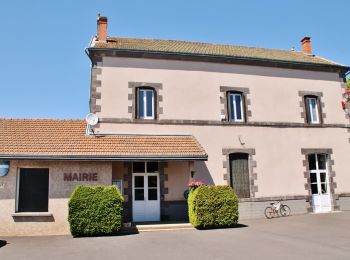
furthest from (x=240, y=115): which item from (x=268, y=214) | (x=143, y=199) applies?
(x=143, y=199)

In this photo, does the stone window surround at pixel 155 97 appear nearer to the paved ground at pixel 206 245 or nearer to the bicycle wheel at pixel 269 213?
the paved ground at pixel 206 245

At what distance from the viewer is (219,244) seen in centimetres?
854

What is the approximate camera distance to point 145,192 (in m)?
13.4

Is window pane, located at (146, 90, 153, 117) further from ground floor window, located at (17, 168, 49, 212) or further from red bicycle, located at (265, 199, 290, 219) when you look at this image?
red bicycle, located at (265, 199, 290, 219)

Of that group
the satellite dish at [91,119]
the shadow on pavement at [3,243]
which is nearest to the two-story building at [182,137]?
the satellite dish at [91,119]

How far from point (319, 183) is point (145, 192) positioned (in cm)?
796

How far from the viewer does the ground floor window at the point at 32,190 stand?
11.3 metres

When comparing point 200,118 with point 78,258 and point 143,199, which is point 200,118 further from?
point 78,258

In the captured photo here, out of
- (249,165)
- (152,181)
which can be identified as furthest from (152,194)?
(249,165)

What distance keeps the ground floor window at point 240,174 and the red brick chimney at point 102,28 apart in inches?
306

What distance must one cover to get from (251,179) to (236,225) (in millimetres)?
3062

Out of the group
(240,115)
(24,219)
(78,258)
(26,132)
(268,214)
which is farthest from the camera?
(240,115)

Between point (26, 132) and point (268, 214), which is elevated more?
point (26, 132)

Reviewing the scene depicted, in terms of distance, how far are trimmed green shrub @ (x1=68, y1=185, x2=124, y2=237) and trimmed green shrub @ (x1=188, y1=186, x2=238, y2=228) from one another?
248cm
